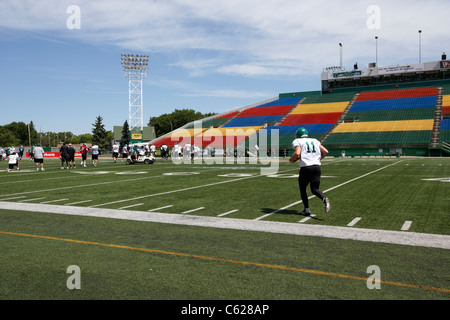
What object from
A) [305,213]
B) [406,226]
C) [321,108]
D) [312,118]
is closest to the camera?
[406,226]

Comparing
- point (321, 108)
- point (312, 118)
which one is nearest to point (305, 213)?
point (312, 118)

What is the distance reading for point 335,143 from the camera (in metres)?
49.3

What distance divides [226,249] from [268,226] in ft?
5.38

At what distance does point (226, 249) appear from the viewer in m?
5.34

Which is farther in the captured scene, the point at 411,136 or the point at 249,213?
the point at 411,136

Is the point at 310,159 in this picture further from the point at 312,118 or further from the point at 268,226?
the point at 312,118

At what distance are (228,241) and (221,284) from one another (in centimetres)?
181

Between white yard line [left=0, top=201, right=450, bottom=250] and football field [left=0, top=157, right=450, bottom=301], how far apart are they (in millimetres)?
19

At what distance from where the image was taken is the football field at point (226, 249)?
388 cm

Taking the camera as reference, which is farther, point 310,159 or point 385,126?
point 385,126

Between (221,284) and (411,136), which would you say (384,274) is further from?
(411,136)

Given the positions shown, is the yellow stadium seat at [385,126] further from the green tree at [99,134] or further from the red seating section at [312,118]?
the green tree at [99,134]

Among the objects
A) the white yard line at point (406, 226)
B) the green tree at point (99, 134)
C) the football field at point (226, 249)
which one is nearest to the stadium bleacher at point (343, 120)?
A: the green tree at point (99, 134)
